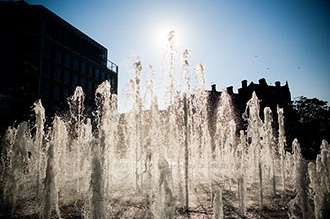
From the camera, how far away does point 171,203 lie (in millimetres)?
4262

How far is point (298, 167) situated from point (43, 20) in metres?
33.3

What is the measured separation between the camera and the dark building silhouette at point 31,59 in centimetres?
2548

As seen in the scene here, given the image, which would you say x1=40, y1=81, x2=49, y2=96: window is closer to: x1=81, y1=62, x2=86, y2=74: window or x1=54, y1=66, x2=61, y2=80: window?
x1=54, y1=66, x2=61, y2=80: window

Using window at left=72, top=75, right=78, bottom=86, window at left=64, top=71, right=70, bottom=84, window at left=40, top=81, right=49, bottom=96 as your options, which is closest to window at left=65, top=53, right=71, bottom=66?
window at left=64, top=71, right=70, bottom=84

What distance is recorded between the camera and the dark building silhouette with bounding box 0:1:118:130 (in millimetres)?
25484

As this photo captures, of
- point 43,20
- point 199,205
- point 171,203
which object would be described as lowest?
point 199,205

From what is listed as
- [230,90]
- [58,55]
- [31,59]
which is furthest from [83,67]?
[230,90]

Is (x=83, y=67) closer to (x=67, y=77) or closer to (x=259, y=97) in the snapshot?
(x=67, y=77)

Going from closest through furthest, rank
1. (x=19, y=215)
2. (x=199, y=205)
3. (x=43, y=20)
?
(x=19, y=215)
(x=199, y=205)
(x=43, y=20)

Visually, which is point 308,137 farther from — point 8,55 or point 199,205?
point 8,55

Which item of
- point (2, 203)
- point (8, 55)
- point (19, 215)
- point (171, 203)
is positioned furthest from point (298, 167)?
point (8, 55)

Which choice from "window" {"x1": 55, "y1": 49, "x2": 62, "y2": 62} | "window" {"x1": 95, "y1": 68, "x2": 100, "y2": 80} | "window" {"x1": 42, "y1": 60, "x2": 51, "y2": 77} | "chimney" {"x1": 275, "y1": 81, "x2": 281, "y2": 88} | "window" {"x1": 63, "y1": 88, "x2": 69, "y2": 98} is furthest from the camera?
"chimney" {"x1": 275, "y1": 81, "x2": 281, "y2": 88}

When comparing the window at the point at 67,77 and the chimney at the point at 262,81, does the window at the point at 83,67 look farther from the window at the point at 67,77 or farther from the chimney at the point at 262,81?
the chimney at the point at 262,81

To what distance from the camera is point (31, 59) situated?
27.1 metres
